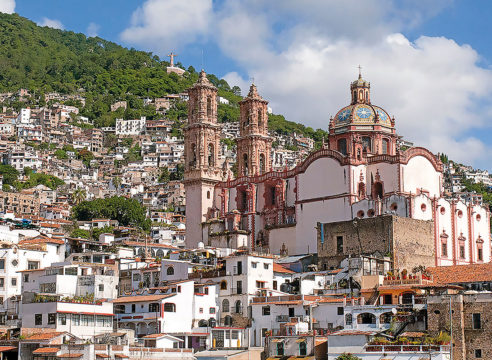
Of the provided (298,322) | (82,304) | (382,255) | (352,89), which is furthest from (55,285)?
(352,89)

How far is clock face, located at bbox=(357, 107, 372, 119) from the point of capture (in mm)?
77912

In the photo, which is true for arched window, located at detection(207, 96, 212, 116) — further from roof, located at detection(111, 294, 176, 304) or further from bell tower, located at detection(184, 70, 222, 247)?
roof, located at detection(111, 294, 176, 304)

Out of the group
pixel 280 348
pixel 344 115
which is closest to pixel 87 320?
pixel 280 348

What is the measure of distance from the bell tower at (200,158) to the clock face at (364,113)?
14571 mm

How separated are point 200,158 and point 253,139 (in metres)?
5.69

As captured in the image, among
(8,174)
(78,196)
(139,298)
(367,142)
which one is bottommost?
(139,298)

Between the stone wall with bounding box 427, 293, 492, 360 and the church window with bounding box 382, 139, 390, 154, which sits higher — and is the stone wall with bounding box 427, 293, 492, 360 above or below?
below

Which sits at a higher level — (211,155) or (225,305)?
(211,155)

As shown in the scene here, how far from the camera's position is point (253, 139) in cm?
8544

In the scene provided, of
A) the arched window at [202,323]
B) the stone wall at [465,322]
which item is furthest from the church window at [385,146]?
the stone wall at [465,322]

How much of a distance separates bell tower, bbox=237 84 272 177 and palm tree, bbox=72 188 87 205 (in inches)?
2681

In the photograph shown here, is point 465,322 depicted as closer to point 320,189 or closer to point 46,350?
point 46,350

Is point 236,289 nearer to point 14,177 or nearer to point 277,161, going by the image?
point 14,177

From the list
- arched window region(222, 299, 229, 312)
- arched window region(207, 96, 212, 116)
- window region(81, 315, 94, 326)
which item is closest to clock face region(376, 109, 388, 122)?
arched window region(207, 96, 212, 116)
